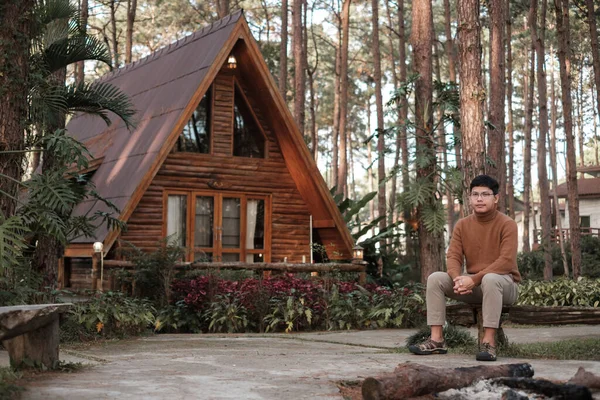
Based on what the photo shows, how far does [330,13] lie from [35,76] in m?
34.0

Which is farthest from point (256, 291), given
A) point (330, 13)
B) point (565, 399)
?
point (330, 13)

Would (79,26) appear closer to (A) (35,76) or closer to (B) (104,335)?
(A) (35,76)

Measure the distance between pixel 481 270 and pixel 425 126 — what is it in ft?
27.7

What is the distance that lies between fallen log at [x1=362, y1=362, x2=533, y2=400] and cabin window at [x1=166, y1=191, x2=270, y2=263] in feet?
34.7

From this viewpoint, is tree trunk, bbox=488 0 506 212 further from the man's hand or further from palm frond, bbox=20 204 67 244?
the man's hand

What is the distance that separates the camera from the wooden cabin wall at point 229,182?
15.2 metres

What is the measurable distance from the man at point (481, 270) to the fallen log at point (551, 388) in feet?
5.60

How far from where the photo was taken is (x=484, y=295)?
6309 mm

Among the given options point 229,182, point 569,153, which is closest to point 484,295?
point 229,182

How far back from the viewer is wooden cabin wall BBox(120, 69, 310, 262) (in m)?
15.2

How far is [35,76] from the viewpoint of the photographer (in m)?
8.91

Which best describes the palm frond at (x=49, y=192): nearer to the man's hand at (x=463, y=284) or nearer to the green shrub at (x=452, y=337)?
the green shrub at (x=452, y=337)

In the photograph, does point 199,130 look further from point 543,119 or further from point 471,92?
point 543,119

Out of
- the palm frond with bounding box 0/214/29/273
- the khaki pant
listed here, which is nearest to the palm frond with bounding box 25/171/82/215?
the palm frond with bounding box 0/214/29/273
